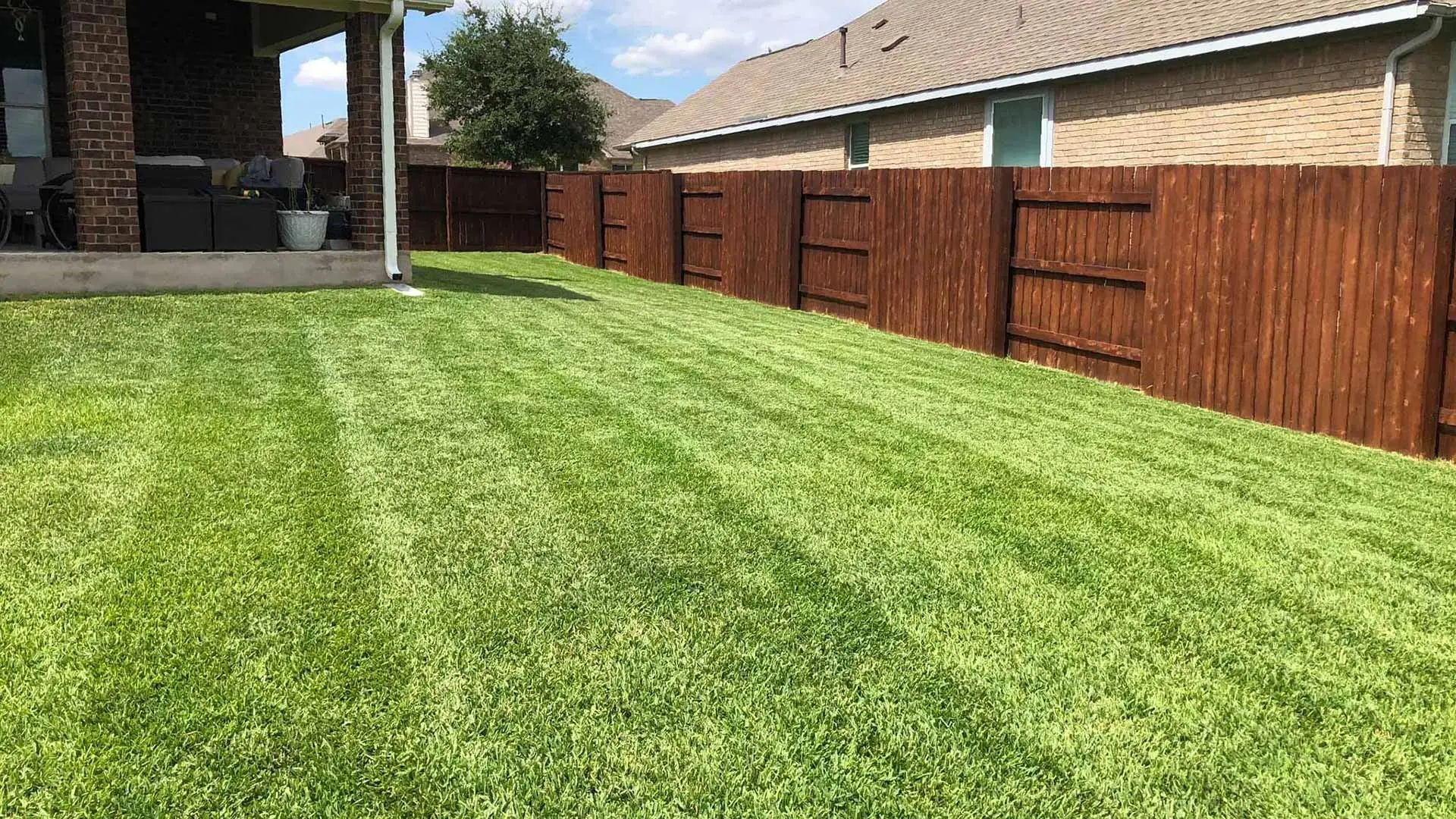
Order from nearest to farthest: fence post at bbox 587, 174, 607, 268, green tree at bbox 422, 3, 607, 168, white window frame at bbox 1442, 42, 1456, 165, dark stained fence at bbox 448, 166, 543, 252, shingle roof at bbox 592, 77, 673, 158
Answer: white window frame at bbox 1442, 42, 1456, 165 → fence post at bbox 587, 174, 607, 268 → dark stained fence at bbox 448, 166, 543, 252 → green tree at bbox 422, 3, 607, 168 → shingle roof at bbox 592, 77, 673, 158

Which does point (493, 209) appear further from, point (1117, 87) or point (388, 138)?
point (1117, 87)

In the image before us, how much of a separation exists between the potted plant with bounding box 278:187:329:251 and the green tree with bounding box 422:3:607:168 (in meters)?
26.1

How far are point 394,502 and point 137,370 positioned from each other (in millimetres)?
3247

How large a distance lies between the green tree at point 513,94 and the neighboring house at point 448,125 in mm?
7238

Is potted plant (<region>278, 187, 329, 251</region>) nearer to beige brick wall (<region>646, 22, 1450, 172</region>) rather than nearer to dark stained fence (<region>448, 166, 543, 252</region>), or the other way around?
beige brick wall (<region>646, 22, 1450, 172</region>)

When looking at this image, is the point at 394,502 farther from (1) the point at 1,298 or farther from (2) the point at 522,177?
(2) the point at 522,177

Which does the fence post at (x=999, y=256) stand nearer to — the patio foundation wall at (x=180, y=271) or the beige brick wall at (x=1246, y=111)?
the beige brick wall at (x=1246, y=111)

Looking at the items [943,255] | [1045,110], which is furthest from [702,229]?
[943,255]

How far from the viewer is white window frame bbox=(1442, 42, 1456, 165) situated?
34.5 feet

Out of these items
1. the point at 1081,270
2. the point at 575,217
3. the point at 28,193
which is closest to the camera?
the point at 1081,270

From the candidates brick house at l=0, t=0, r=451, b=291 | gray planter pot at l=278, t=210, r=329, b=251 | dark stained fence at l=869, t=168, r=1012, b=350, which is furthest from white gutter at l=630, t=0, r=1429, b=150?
gray planter pot at l=278, t=210, r=329, b=251

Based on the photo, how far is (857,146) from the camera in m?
19.7

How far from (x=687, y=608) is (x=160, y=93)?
1305cm

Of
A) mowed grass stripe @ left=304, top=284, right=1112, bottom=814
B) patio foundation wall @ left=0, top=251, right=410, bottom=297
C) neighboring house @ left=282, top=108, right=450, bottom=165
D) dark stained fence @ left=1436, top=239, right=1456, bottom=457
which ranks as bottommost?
mowed grass stripe @ left=304, top=284, right=1112, bottom=814
